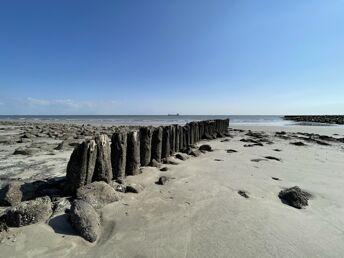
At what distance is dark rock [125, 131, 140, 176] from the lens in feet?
19.5

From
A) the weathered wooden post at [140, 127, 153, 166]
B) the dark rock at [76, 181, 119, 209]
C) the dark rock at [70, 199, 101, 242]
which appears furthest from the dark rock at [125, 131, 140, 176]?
the dark rock at [70, 199, 101, 242]

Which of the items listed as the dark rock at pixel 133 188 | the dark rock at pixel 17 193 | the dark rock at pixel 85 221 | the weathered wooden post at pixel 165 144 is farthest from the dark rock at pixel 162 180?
the weathered wooden post at pixel 165 144

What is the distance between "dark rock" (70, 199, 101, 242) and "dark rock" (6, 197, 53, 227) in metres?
0.45

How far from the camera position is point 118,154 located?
5.55 m

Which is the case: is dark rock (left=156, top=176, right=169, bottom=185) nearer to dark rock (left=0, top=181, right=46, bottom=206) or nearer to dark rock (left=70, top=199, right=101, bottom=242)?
dark rock (left=70, top=199, right=101, bottom=242)

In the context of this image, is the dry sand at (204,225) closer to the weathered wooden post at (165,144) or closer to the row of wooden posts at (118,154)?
the row of wooden posts at (118,154)

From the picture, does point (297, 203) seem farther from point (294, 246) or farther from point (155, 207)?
point (155, 207)

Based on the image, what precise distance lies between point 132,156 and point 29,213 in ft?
8.81

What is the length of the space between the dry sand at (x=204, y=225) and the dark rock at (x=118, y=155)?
28 cm

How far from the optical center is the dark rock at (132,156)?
595 centimetres

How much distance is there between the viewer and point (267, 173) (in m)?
6.76

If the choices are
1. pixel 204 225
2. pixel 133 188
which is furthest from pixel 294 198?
pixel 133 188

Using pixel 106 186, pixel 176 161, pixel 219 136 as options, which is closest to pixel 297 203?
pixel 106 186

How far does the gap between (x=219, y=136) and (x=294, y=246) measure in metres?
14.1
